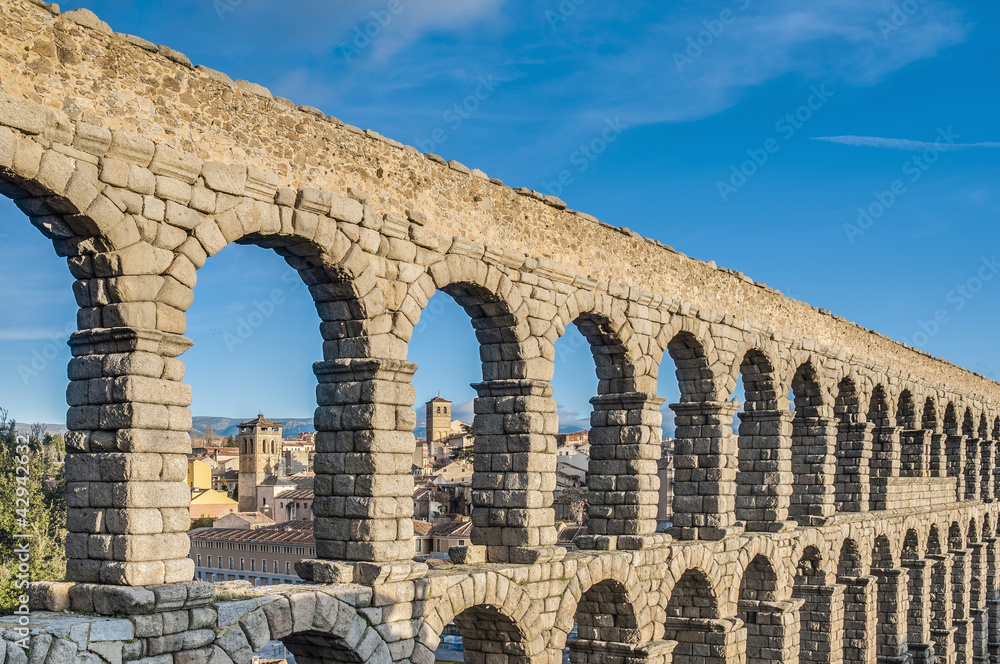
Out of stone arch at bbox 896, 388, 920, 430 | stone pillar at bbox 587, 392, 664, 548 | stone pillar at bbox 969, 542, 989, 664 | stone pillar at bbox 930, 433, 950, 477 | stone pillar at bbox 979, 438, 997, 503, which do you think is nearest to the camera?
stone pillar at bbox 587, 392, 664, 548

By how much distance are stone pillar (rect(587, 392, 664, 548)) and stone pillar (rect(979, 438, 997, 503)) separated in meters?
26.3

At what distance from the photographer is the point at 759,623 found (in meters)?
20.6

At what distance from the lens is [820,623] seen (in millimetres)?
22969

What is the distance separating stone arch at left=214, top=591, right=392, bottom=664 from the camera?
33.3 feet

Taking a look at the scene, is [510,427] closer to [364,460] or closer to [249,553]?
[364,460]

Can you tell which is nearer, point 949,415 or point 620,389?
point 620,389

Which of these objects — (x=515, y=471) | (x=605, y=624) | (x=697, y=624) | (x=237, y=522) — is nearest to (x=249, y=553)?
(x=237, y=522)

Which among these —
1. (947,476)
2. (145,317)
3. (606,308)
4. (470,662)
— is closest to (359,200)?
(145,317)

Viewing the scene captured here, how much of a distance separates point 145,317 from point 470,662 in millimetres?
7321

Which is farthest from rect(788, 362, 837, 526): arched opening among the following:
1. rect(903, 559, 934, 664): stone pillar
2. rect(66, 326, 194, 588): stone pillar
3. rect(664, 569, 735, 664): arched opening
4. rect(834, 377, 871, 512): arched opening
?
rect(66, 326, 194, 588): stone pillar

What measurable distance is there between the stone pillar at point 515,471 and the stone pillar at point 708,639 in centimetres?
514

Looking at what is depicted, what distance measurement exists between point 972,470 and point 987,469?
248cm

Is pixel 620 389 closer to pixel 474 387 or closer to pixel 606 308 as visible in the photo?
pixel 606 308

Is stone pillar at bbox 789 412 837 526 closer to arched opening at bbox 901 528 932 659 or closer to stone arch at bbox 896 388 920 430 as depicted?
arched opening at bbox 901 528 932 659
